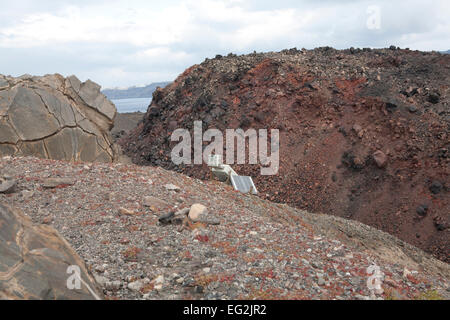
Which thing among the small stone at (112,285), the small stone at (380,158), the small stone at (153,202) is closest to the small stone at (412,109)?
the small stone at (380,158)

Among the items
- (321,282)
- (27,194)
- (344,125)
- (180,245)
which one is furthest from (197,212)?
(344,125)

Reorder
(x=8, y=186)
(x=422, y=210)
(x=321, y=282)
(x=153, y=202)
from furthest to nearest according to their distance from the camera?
1. (x=422, y=210)
2. (x=8, y=186)
3. (x=153, y=202)
4. (x=321, y=282)

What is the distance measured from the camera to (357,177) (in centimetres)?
1700

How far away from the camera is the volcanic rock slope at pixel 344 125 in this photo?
15.4 metres

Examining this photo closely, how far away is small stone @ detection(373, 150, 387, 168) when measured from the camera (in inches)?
656

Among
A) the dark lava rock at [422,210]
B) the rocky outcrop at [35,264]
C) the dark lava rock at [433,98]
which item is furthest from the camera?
the dark lava rock at [433,98]

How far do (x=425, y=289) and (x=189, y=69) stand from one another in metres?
24.4

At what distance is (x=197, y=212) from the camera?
286 inches

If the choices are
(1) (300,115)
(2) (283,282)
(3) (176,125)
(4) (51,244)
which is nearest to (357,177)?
(1) (300,115)

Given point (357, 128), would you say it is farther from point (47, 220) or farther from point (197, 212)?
point (47, 220)

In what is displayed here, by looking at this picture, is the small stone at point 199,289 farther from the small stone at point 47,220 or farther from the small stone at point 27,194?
the small stone at point 27,194

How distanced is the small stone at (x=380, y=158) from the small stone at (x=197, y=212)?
Result: 38.4 ft

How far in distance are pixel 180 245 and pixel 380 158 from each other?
13221mm

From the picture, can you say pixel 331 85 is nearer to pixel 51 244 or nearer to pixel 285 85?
pixel 285 85
